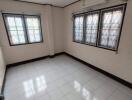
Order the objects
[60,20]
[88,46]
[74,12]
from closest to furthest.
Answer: [88,46], [74,12], [60,20]

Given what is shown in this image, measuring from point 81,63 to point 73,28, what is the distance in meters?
1.52

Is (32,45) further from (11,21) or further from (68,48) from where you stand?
(68,48)

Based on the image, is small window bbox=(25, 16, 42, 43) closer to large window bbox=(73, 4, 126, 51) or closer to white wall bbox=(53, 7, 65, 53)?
white wall bbox=(53, 7, 65, 53)

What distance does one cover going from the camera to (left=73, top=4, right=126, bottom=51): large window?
6.53 ft

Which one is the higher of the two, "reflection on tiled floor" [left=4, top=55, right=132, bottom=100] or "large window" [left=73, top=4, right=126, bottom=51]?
"large window" [left=73, top=4, right=126, bottom=51]

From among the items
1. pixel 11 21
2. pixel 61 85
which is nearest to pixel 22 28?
pixel 11 21

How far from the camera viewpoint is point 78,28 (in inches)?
127

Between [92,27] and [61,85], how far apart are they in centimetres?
202

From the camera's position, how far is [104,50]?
2.37 m

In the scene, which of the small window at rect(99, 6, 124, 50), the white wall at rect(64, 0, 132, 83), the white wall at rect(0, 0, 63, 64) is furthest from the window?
the small window at rect(99, 6, 124, 50)

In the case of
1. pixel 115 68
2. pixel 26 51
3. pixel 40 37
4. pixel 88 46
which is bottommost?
pixel 115 68

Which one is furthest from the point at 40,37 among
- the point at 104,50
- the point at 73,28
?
the point at 104,50

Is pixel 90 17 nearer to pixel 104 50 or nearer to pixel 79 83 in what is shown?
pixel 104 50

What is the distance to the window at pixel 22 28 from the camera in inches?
111
